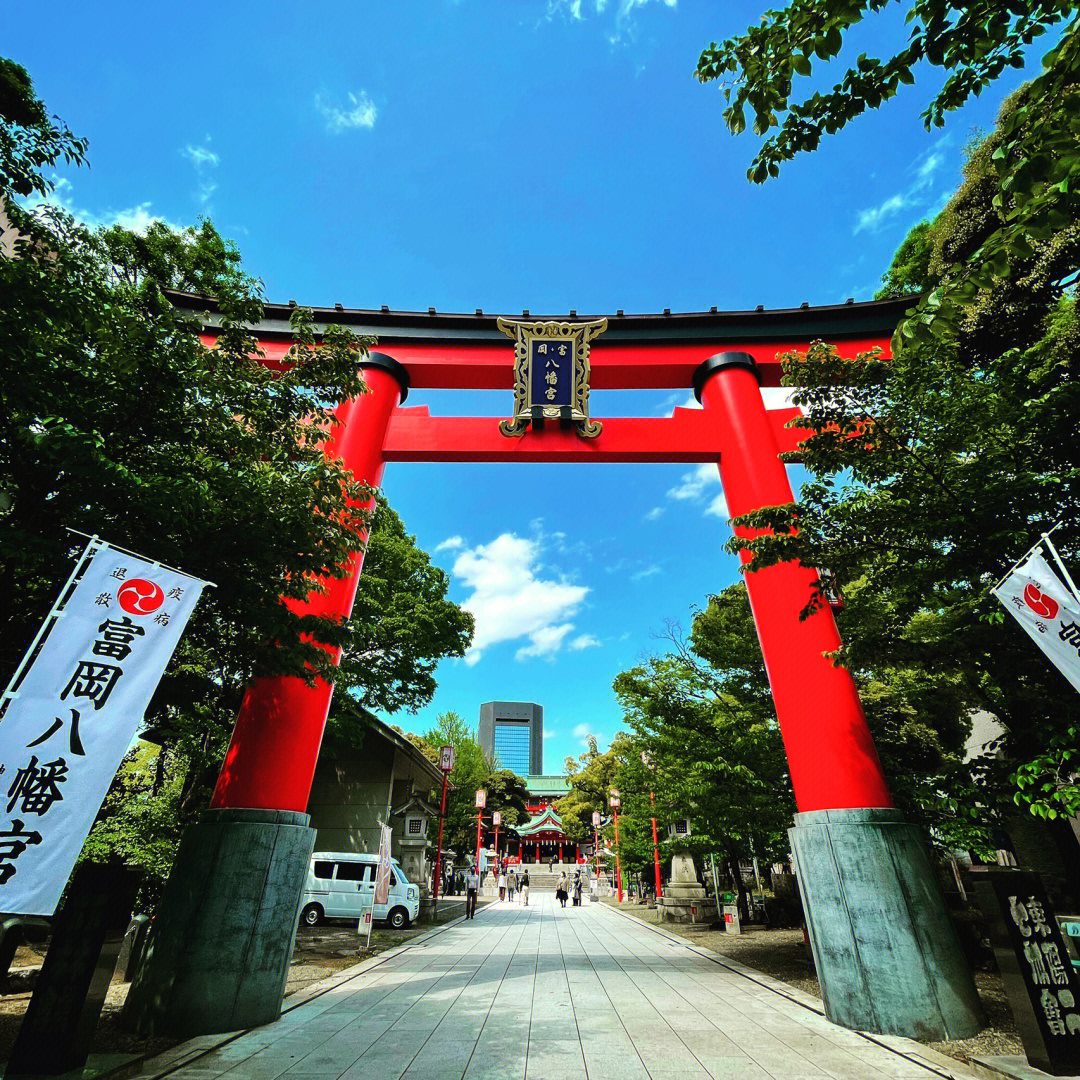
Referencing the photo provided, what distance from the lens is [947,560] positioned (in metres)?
5.72

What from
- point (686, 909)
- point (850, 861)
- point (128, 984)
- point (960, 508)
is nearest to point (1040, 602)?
point (960, 508)

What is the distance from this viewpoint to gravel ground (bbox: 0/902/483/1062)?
554 cm

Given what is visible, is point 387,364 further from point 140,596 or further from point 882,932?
point 882,932

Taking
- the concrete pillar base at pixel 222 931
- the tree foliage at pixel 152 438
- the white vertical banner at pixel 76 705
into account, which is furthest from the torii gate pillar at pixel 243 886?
the white vertical banner at pixel 76 705

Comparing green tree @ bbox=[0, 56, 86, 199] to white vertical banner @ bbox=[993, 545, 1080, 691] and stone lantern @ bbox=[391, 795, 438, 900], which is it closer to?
white vertical banner @ bbox=[993, 545, 1080, 691]

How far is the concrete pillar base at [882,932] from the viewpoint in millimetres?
5762

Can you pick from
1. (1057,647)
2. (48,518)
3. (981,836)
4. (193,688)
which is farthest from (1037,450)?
(193,688)

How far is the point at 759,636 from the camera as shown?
865 centimetres

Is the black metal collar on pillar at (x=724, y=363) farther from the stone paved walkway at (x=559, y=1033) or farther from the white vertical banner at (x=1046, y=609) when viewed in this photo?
the stone paved walkway at (x=559, y=1033)

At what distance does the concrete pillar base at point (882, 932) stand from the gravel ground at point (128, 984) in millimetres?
6571

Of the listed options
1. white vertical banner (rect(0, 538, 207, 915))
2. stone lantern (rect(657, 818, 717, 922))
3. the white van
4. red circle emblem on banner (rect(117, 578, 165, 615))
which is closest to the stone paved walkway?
white vertical banner (rect(0, 538, 207, 915))

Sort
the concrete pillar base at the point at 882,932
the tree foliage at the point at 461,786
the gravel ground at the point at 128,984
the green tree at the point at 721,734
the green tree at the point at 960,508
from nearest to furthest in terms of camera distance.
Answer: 1. the green tree at the point at 960,508
2. the gravel ground at the point at 128,984
3. the concrete pillar base at the point at 882,932
4. the green tree at the point at 721,734
5. the tree foliage at the point at 461,786

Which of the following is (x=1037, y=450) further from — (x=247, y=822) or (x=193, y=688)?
(x=193, y=688)

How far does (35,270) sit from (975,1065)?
9683 millimetres
